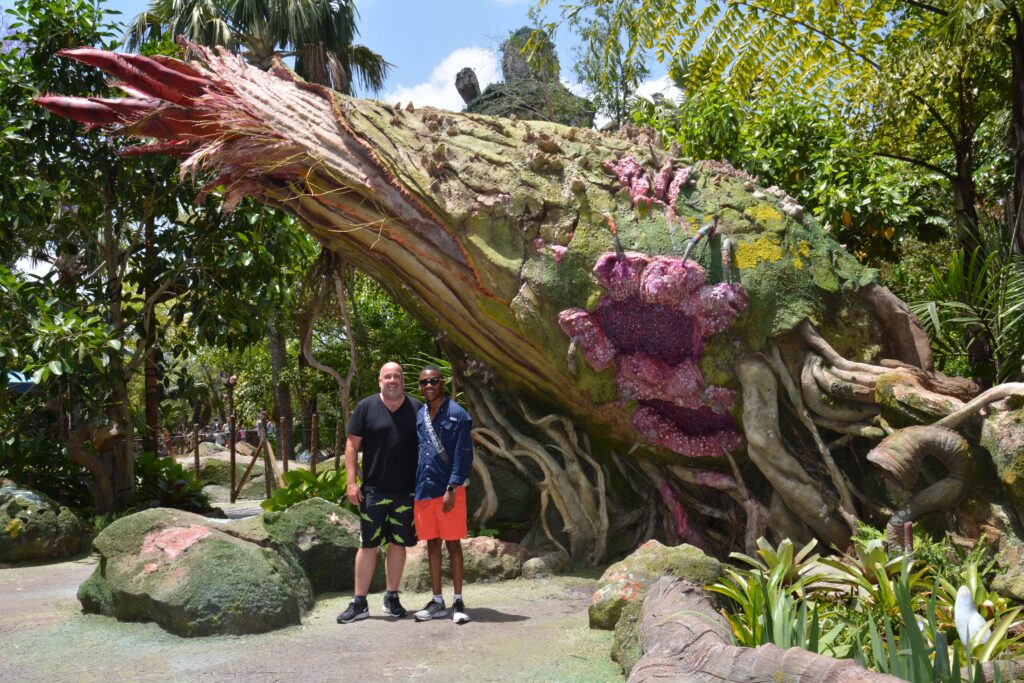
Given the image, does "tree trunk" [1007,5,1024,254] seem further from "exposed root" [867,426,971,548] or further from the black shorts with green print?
the black shorts with green print

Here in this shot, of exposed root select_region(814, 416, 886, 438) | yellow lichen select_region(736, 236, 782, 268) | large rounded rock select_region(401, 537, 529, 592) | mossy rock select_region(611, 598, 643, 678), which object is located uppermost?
yellow lichen select_region(736, 236, 782, 268)

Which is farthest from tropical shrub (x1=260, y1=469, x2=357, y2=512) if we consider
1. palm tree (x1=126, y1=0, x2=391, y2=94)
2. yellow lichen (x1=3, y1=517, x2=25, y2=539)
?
palm tree (x1=126, y1=0, x2=391, y2=94)

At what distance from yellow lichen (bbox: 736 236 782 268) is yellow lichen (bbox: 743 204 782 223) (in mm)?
180

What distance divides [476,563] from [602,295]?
204 centimetres

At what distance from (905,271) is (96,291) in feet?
29.1

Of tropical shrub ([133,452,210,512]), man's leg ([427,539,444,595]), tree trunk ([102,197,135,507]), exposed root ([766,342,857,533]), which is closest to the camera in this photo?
man's leg ([427,539,444,595])

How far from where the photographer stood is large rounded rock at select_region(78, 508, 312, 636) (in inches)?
196

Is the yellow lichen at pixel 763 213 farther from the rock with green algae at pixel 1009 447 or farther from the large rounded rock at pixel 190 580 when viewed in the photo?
the large rounded rock at pixel 190 580

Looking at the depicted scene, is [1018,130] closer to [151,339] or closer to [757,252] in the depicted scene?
[757,252]

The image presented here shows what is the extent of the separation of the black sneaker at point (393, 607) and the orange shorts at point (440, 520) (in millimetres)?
395

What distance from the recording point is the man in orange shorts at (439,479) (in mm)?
5348

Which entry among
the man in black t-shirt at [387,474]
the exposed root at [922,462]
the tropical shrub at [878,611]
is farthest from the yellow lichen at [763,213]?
the man in black t-shirt at [387,474]

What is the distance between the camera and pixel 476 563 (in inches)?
254

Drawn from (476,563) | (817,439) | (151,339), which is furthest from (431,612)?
(151,339)
